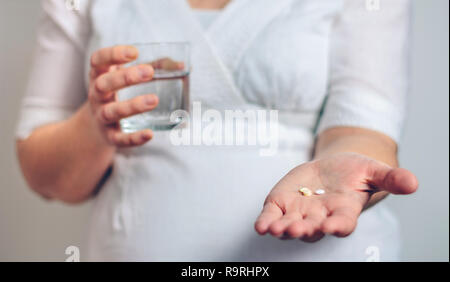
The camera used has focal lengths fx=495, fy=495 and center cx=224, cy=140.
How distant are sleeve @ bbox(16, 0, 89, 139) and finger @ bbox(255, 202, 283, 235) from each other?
1.11ft

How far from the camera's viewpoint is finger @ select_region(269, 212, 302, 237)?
0.28 m

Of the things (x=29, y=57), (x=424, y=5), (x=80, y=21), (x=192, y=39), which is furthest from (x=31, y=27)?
(x=424, y=5)

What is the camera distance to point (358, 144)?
0.44 meters

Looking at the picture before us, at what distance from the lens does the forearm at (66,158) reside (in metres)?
0.52

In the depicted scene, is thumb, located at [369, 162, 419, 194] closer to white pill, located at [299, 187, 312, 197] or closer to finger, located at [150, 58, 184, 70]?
white pill, located at [299, 187, 312, 197]

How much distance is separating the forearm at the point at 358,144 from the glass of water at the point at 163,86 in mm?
131

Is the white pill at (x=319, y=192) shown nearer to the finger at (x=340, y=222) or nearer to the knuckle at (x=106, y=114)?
the finger at (x=340, y=222)

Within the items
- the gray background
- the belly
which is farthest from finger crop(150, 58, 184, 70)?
the gray background

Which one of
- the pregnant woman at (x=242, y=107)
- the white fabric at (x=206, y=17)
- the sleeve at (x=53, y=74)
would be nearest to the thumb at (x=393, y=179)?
the pregnant woman at (x=242, y=107)

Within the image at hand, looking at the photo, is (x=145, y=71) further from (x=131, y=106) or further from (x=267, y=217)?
(x=267, y=217)

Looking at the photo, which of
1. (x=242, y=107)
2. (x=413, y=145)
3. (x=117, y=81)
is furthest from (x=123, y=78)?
(x=413, y=145)

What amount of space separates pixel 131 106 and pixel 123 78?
0.07 feet

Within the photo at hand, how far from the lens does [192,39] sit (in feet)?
1.59
